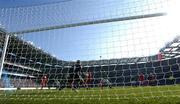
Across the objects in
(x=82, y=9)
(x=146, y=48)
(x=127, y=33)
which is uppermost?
(x=82, y=9)

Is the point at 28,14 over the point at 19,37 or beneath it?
over

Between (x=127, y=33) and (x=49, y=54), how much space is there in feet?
11.8

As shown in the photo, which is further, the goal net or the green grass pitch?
the goal net

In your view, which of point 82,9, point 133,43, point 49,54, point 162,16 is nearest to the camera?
point 162,16

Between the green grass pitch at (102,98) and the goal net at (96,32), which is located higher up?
the goal net at (96,32)

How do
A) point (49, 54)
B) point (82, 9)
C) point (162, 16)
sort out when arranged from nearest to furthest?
point (162, 16) → point (82, 9) → point (49, 54)

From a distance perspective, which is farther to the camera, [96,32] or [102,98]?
[96,32]

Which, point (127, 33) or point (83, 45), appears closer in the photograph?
point (127, 33)

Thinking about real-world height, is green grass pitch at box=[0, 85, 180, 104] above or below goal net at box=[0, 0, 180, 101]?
below

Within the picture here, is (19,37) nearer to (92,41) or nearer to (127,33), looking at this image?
(92,41)

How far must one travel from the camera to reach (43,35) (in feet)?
33.1

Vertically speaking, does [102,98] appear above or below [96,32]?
below

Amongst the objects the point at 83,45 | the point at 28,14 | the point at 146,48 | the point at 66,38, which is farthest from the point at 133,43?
the point at 28,14

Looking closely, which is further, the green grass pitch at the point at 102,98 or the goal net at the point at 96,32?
the goal net at the point at 96,32
